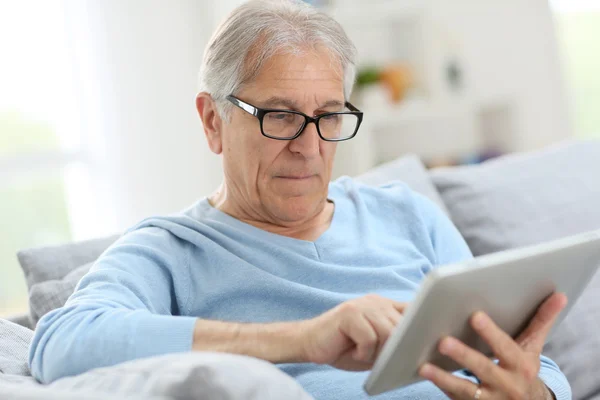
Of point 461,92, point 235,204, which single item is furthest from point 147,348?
point 461,92

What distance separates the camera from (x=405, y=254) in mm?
1653

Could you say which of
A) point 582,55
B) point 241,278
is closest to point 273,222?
point 241,278

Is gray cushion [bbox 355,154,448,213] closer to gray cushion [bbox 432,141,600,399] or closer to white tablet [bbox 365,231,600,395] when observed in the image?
gray cushion [bbox 432,141,600,399]

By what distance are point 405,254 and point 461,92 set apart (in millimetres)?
2740

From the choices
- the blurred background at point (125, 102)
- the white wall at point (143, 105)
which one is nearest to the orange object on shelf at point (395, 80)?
the blurred background at point (125, 102)

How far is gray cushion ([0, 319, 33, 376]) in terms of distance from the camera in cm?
121

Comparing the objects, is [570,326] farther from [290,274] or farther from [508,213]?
[290,274]

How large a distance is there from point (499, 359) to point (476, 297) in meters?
0.14

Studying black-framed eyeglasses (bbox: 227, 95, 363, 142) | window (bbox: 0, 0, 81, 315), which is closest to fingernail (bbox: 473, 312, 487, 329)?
black-framed eyeglasses (bbox: 227, 95, 363, 142)

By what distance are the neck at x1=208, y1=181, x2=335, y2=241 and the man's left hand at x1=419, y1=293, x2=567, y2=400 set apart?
56cm

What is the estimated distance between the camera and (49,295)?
1545 mm

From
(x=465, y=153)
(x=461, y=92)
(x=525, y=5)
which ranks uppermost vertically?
(x=525, y=5)

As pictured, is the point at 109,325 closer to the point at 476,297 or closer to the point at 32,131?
the point at 476,297

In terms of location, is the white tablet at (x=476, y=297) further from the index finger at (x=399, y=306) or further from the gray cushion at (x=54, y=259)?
the gray cushion at (x=54, y=259)
